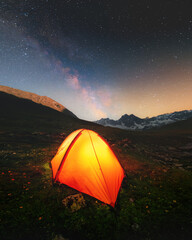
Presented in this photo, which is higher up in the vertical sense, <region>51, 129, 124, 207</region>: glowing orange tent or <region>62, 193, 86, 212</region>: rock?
<region>51, 129, 124, 207</region>: glowing orange tent

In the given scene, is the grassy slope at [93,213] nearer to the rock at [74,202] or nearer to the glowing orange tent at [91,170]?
the rock at [74,202]

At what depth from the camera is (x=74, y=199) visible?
4453 millimetres

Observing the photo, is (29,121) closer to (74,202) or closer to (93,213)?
(74,202)

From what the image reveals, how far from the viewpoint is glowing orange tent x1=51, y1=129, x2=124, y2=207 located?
4.41m

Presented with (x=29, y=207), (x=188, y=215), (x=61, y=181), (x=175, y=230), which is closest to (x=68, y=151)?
(x=61, y=181)

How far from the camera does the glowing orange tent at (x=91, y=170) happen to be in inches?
174

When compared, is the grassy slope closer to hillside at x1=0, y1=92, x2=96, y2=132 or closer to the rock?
the rock

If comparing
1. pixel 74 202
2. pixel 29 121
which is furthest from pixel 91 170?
pixel 29 121

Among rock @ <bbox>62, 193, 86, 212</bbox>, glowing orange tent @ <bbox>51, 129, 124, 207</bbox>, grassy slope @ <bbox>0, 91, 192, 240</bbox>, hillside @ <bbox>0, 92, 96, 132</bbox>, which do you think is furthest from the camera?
hillside @ <bbox>0, 92, 96, 132</bbox>

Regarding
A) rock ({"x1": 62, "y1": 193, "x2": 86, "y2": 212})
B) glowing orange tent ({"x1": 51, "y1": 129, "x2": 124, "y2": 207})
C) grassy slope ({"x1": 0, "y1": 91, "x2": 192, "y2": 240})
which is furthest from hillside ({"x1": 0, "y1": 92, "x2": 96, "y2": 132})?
rock ({"x1": 62, "y1": 193, "x2": 86, "y2": 212})

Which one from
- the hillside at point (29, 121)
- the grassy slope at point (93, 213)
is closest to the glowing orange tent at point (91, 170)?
the grassy slope at point (93, 213)

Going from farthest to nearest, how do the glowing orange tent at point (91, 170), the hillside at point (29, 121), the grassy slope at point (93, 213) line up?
the hillside at point (29, 121) < the glowing orange tent at point (91, 170) < the grassy slope at point (93, 213)

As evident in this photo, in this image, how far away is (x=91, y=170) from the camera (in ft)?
15.7

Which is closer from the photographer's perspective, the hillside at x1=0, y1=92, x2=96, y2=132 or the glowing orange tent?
the glowing orange tent
